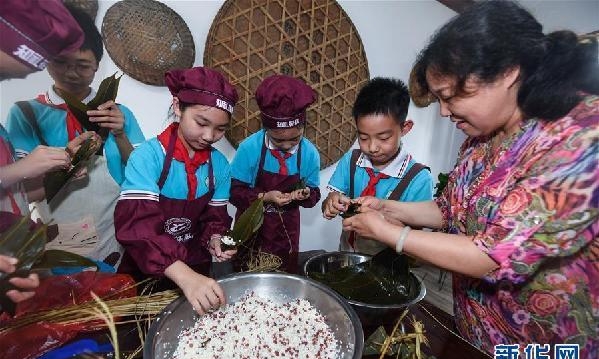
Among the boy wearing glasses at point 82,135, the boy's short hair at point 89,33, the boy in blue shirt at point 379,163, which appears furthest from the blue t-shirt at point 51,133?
the boy in blue shirt at point 379,163

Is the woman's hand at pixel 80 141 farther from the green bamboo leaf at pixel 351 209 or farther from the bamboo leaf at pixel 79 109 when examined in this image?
the green bamboo leaf at pixel 351 209

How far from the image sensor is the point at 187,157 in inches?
58.4

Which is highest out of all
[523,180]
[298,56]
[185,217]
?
[298,56]

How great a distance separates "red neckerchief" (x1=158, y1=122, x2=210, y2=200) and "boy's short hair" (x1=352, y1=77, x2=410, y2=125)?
76cm

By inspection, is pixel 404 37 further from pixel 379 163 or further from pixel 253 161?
pixel 253 161

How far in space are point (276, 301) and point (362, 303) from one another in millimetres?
316

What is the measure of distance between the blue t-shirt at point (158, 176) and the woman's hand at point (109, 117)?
0.38m

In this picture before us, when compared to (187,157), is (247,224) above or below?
below

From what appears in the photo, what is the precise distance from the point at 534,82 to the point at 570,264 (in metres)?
0.48

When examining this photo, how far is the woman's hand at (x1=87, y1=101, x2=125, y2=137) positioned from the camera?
63.1 inches

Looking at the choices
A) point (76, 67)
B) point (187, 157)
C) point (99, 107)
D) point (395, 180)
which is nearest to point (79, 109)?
point (99, 107)

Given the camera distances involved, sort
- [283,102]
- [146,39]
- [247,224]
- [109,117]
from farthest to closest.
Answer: [146,39] → [283,102] → [109,117] → [247,224]

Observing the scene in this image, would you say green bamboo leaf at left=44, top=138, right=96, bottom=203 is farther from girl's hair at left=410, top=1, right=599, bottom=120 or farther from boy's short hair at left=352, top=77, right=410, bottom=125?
girl's hair at left=410, top=1, right=599, bottom=120

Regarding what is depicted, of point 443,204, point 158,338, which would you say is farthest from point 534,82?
point 158,338
